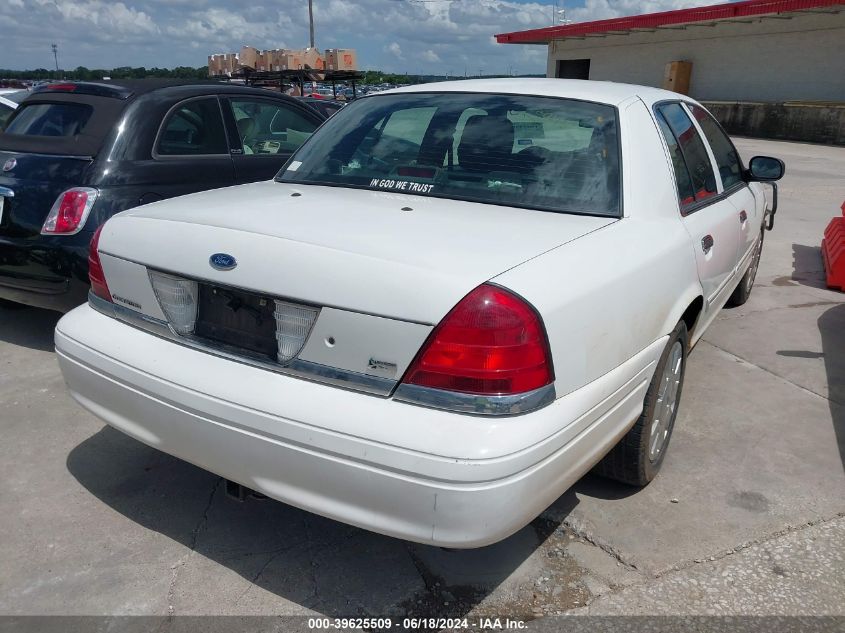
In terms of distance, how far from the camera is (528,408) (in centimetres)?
198

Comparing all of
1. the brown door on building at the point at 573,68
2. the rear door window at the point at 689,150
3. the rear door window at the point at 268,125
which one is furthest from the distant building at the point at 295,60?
the brown door on building at the point at 573,68

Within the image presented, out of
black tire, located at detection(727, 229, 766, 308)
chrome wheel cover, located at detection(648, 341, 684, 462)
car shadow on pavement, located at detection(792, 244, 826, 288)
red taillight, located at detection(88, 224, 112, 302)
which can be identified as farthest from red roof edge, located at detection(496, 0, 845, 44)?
red taillight, located at detection(88, 224, 112, 302)

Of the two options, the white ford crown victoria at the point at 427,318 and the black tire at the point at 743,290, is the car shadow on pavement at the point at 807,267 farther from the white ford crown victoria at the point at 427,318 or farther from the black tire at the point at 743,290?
the white ford crown victoria at the point at 427,318

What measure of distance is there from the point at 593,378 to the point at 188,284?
1346 mm

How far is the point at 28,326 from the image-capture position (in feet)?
16.7

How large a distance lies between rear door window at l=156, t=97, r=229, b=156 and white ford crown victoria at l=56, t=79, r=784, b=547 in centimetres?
182

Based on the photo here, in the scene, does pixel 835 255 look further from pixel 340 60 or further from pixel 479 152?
pixel 340 60

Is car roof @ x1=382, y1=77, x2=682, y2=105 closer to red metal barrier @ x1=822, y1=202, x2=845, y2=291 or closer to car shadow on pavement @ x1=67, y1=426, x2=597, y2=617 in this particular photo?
car shadow on pavement @ x1=67, y1=426, x2=597, y2=617

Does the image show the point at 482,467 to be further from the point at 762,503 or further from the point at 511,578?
the point at 762,503

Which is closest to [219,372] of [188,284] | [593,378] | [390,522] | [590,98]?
[188,284]

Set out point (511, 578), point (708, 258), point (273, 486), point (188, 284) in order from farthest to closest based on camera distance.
Answer: point (708, 258), point (511, 578), point (188, 284), point (273, 486)

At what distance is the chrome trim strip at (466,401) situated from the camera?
6.41 feet

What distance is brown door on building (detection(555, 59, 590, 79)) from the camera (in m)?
37.4

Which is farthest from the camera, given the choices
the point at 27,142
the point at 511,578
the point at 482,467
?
the point at 27,142
